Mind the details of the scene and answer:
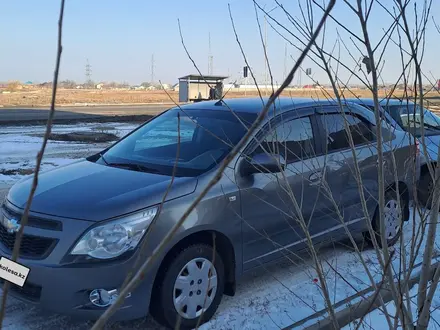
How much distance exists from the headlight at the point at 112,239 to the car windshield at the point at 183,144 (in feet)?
2.04

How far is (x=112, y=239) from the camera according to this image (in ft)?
10.1

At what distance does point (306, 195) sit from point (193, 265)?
1.29m

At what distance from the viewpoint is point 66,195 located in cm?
336

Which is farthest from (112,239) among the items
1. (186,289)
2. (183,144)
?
(183,144)

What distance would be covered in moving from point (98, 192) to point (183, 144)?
111 cm

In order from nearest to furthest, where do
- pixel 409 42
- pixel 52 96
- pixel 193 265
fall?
pixel 52 96
pixel 409 42
pixel 193 265

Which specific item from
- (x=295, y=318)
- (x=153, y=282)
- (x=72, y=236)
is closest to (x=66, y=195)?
(x=72, y=236)

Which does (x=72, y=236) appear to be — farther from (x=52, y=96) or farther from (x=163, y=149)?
(x=52, y=96)

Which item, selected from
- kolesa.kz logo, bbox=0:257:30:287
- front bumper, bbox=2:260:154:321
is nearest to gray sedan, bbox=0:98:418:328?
front bumper, bbox=2:260:154:321

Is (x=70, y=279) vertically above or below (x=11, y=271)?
below

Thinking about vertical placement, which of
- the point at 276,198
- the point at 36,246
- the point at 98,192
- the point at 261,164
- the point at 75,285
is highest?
the point at 261,164

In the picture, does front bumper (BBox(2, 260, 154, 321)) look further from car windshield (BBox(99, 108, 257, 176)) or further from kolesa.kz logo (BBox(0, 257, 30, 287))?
kolesa.kz logo (BBox(0, 257, 30, 287))

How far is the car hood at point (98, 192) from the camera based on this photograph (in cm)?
313

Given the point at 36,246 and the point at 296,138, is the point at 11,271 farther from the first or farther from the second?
the point at 296,138
